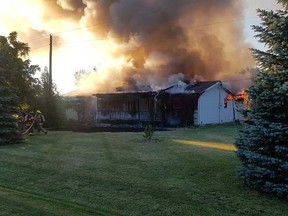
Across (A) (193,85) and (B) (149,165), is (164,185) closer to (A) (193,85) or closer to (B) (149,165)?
(B) (149,165)

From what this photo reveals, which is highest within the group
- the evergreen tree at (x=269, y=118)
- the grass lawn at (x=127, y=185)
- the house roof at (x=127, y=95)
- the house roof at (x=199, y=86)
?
the house roof at (x=199, y=86)

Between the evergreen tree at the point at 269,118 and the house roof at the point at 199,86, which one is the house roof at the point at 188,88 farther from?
the evergreen tree at the point at 269,118

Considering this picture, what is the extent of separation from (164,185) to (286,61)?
12.5ft

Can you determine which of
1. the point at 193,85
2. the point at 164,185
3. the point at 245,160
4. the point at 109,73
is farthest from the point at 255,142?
the point at 109,73

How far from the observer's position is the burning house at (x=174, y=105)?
2939 centimetres

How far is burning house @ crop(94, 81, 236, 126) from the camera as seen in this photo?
29391 millimetres

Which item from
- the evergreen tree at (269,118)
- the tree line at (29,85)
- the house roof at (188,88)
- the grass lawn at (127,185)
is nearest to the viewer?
the grass lawn at (127,185)

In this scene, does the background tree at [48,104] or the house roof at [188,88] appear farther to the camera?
the house roof at [188,88]

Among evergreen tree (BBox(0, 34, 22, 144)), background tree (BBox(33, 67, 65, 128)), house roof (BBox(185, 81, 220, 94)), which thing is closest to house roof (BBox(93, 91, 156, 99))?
house roof (BBox(185, 81, 220, 94))

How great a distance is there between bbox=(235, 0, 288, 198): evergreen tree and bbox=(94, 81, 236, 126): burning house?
20751 millimetres

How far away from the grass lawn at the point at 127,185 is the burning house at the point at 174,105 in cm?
1710

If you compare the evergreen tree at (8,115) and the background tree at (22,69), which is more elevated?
the background tree at (22,69)

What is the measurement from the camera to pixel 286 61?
7.43 m

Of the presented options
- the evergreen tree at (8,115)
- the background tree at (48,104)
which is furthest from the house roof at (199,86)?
the evergreen tree at (8,115)
